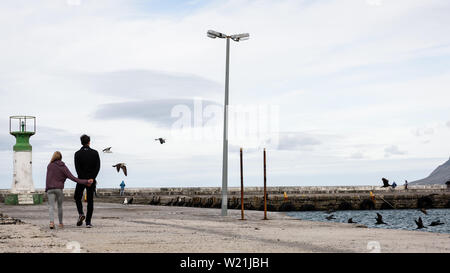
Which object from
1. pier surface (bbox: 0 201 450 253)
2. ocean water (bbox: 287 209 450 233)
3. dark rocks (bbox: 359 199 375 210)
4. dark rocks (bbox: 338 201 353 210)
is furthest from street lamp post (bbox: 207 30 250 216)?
dark rocks (bbox: 359 199 375 210)

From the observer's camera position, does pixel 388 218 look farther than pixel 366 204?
No

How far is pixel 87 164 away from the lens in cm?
1349

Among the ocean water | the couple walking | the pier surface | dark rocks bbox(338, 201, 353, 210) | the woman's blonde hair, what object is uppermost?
the woman's blonde hair

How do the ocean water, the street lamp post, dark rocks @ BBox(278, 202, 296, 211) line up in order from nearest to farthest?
the street lamp post
the ocean water
dark rocks @ BBox(278, 202, 296, 211)

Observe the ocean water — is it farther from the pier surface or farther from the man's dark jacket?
the man's dark jacket

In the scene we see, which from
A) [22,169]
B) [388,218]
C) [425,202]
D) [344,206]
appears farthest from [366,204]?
[22,169]

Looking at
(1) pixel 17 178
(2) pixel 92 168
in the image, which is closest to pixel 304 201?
(1) pixel 17 178

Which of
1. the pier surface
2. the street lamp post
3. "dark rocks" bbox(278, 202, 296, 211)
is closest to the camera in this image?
the pier surface

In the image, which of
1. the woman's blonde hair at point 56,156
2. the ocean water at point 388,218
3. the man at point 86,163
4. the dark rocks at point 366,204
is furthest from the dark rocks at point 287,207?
Result: the woman's blonde hair at point 56,156

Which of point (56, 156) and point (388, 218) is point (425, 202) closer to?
point (388, 218)

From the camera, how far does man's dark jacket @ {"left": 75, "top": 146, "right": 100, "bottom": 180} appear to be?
13.5m

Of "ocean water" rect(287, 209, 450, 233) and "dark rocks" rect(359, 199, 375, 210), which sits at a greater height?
"dark rocks" rect(359, 199, 375, 210)
